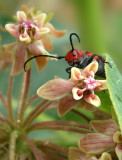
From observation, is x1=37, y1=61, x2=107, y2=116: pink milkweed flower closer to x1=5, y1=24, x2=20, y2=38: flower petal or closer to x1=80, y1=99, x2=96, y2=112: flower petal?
x1=80, y1=99, x2=96, y2=112: flower petal

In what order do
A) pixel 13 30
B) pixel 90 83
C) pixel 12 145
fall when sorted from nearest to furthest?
pixel 90 83, pixel 12 145, pixel 13 30

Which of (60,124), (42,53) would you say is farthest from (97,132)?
(42,53)

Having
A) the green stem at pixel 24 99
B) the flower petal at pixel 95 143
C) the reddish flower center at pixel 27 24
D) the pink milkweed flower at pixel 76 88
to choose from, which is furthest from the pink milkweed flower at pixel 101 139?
the reddish flower center at pixel 27 24

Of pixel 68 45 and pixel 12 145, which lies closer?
pixel 12 145

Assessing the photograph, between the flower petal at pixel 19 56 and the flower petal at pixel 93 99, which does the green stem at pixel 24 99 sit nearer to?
the flower petal at pixel 19 56

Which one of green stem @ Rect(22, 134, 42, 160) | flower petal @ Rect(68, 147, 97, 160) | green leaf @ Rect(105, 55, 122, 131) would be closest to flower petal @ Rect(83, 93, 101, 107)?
green leaf @ Rect(105, 55, 122, 131)

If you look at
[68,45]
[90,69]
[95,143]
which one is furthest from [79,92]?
[68,45]

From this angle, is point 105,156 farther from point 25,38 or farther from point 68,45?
point 68,45
